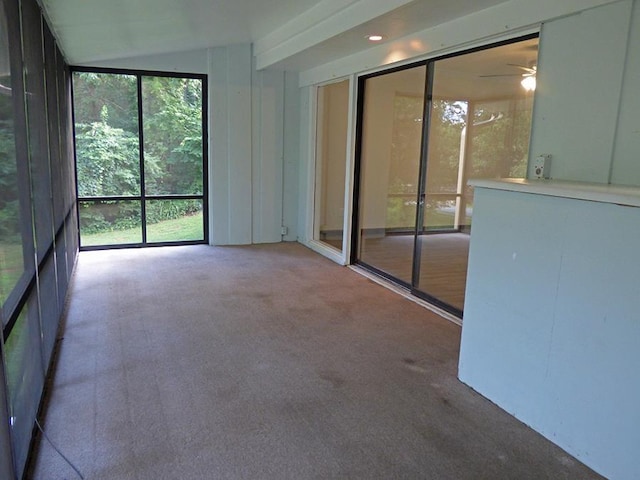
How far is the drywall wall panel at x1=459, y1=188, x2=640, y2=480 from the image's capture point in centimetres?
206

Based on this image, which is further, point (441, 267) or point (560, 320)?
point (441, 267)

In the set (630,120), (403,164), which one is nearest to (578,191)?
(630,120)

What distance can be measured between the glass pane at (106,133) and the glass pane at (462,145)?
12.8 feet

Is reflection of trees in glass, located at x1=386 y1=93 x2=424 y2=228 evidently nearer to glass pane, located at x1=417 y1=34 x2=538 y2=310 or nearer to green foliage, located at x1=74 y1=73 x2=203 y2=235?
glass pane, located at x1=417 y1=34 x2=538 y2=310

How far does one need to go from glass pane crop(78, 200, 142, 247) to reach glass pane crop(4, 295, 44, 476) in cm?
402

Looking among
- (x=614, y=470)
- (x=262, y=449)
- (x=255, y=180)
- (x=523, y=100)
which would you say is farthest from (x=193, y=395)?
(x=255, y=180)

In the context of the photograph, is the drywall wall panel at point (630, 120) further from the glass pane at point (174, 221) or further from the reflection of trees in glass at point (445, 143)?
the glass pane at point (174, 221)

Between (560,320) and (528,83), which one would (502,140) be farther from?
(560,320)

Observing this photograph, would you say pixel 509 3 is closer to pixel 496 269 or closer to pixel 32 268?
pixel 496 269

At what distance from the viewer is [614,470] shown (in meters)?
2.11

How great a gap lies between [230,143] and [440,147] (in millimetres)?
3067

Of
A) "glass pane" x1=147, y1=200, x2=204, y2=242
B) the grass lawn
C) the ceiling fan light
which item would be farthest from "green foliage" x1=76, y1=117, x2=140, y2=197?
the ceiling fan light

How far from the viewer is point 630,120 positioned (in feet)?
8.70

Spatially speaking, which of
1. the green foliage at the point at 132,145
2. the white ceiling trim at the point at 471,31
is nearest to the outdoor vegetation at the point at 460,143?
the white ceiling trim at the point at 471,31
